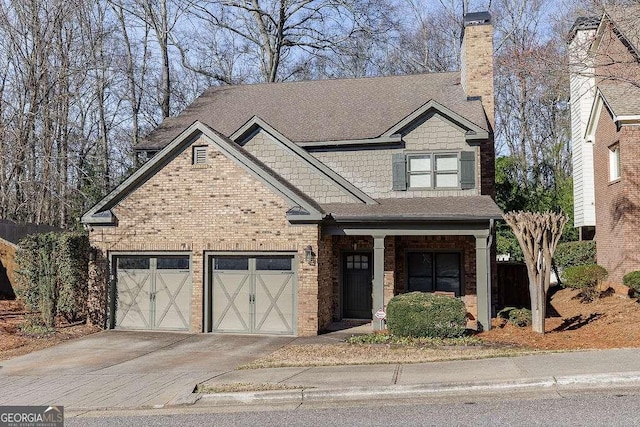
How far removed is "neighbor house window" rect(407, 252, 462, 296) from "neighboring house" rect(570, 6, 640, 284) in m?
5.75

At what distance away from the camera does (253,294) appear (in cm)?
1503

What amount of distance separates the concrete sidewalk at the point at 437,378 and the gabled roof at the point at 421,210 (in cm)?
473

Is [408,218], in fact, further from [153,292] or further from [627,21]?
[627,21]

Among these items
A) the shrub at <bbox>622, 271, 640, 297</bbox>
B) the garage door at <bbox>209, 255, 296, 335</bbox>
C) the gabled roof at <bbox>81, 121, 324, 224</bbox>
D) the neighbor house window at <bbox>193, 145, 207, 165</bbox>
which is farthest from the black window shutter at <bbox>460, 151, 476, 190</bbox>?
the neighbor house window at <bbox>193, 145, 207, 165</bbox>

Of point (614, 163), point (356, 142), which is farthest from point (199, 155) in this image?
point (614, 163)

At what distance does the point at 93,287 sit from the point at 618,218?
15951mm

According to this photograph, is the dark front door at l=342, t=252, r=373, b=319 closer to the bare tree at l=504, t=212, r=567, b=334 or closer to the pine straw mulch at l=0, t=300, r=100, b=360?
the bare tree at l=504, t=212, r=567, b=334

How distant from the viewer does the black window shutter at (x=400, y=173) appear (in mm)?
17000

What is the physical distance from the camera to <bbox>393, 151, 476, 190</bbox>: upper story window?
16.8 meters

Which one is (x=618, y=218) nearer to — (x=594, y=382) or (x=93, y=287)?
(x=594, y=382)

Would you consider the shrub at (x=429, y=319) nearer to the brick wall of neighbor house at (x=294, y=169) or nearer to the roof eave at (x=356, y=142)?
the brick wall of neighbor house at (x=294, y=169)

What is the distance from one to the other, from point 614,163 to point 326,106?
9.82 metres

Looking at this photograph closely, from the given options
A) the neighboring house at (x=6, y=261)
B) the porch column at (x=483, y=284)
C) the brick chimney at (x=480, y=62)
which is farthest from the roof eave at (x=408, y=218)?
the neighboring house at (x=6, y=261)

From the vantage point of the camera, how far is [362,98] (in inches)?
798
